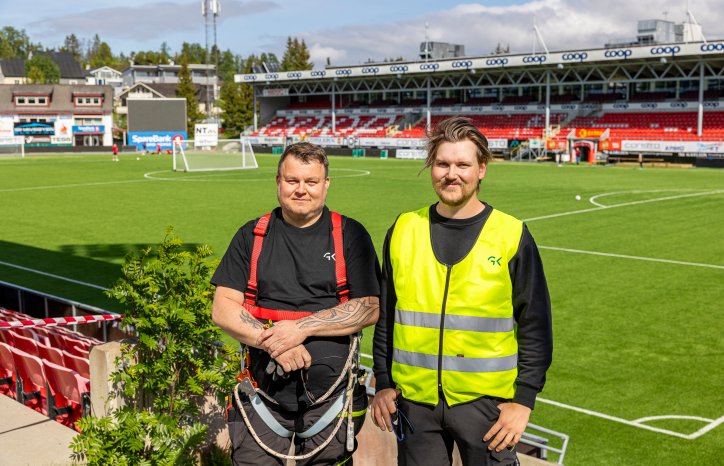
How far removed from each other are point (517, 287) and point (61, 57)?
17216 cm

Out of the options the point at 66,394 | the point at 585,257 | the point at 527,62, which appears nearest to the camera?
the point at 66,394

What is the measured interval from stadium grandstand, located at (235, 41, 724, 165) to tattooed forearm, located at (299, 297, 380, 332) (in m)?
54.1

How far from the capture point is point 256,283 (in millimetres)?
4129

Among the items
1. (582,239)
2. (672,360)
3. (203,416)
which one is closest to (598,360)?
(672,360)

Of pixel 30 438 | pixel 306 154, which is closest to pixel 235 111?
pixel 30 438

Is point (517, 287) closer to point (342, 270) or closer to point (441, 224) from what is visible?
point (441, 224)

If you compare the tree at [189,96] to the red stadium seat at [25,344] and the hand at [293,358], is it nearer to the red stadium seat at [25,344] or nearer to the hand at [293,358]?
the red stadium seat at [25,344]

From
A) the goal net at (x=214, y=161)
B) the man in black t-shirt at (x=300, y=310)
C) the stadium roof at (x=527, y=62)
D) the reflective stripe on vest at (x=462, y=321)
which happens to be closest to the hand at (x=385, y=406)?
the reflective stripe on vest at (x=462, y=321)

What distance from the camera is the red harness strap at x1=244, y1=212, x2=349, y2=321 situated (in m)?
4.09

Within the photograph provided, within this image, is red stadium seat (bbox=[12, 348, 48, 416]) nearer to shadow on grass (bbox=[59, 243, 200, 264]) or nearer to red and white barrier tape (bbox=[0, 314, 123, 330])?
red and white barrier tape (bbox=[0, 314, 123, 330])

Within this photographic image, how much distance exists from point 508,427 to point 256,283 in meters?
1.47

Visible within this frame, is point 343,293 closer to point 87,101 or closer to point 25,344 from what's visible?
point 25,344

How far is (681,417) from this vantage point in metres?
7.81

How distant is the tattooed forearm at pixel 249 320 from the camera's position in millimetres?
4000
